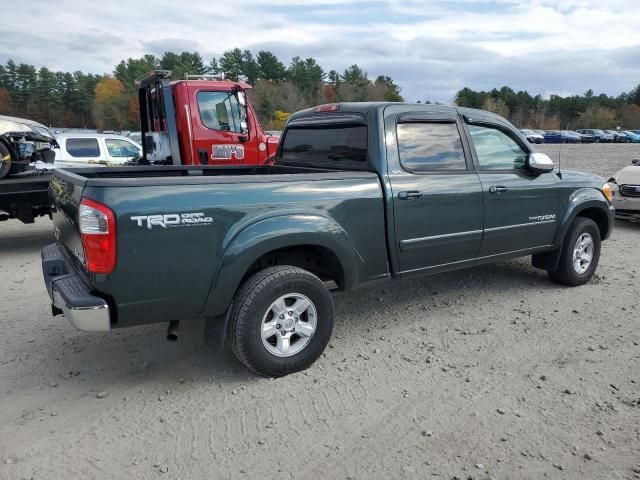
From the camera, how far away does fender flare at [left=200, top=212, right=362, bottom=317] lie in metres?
3.36

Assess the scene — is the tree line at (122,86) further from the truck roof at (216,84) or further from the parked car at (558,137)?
the truck roof at (216,84)

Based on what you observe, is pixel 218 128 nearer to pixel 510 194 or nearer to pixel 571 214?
pixel 510 194

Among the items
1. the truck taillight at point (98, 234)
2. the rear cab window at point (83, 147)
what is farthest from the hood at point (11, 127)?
the truck taillight at point (98, 234)

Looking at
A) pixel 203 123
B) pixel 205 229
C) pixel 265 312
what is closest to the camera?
pixel 205 229

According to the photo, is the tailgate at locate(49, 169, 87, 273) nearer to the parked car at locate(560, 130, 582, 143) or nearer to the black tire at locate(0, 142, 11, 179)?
the black tire at locate(0, 142, 11, 179)

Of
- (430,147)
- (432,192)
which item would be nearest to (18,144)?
(430,147)

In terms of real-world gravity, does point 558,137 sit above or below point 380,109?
above

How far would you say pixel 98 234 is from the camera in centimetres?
299

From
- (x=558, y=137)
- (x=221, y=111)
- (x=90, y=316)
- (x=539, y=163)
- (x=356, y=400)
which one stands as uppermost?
(x=558, y=137)

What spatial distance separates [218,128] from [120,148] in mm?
4436

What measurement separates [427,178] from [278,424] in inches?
91.1

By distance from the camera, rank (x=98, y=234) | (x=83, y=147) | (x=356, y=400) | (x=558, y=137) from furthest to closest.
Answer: (x=558, y=137), (x=83, y=147), (x=356, y=400), (x=98, y=234)

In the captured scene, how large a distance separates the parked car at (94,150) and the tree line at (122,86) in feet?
210

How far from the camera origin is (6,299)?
213 inches
